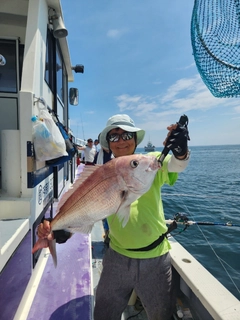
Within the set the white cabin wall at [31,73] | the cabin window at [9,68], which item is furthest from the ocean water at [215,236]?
the cabin window at [9,68]

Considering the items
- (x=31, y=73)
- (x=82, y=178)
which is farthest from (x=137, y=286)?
(x=31, y=73)

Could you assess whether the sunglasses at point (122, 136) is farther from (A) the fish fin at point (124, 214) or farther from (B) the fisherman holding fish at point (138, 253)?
(A) the fish fin at point (124, 214)

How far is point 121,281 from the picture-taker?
1905 millimetres

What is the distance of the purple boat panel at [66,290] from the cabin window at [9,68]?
3002 mm

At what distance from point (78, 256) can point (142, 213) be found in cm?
153

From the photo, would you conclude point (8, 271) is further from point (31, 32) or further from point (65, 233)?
point (31, 32)

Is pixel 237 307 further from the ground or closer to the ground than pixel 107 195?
closer to the ground

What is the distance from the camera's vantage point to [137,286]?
6.17ft

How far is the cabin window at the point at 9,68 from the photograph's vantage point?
3.71 meters

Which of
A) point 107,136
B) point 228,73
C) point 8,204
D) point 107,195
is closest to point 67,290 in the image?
point 8,204

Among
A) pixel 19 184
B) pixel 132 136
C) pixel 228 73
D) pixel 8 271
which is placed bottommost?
pixel 8 271

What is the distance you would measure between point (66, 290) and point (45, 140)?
5.36 ft

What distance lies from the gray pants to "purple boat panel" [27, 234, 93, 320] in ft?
0.72

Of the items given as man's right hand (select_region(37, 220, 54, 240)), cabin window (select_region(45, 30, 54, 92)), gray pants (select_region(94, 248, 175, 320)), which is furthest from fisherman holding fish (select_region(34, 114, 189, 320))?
cabin window (select_region(45, 30, 54, 92))
